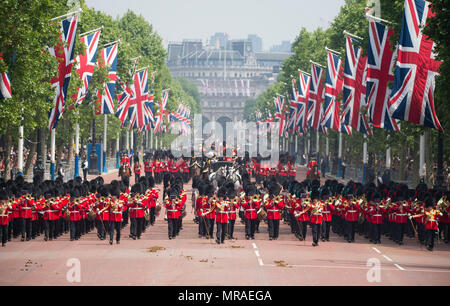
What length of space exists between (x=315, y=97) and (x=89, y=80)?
17.6 m

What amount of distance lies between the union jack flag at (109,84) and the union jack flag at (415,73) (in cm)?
2602

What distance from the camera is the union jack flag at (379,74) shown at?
34.6 m

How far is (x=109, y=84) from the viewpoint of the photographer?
54406mm

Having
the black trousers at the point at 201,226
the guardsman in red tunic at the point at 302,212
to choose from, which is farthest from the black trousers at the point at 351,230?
the black trousers at the point at 201,226

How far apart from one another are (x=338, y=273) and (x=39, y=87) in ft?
62.1

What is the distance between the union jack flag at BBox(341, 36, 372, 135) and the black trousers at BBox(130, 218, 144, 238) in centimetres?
1736

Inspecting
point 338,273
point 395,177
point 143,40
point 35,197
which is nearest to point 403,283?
point 338,273

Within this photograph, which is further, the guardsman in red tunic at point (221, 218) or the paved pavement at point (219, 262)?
the guardsman in red tunic at point (221, 218)

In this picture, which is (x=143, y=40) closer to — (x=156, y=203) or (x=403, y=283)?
(x=156, y=203)

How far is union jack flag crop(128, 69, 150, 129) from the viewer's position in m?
67.4

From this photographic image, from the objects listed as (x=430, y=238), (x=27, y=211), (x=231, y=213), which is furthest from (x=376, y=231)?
(x=27, y=211)

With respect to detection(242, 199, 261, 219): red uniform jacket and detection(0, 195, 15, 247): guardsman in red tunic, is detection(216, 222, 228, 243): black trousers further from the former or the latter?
detection(0, 195, 15, 247): guardsman in red tunic

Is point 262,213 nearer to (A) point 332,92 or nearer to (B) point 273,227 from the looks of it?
(B) point 273,227

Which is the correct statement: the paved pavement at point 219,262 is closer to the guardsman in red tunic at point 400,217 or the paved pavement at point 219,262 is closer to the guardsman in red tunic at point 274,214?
the guardsman in red tunic at point 274,214
